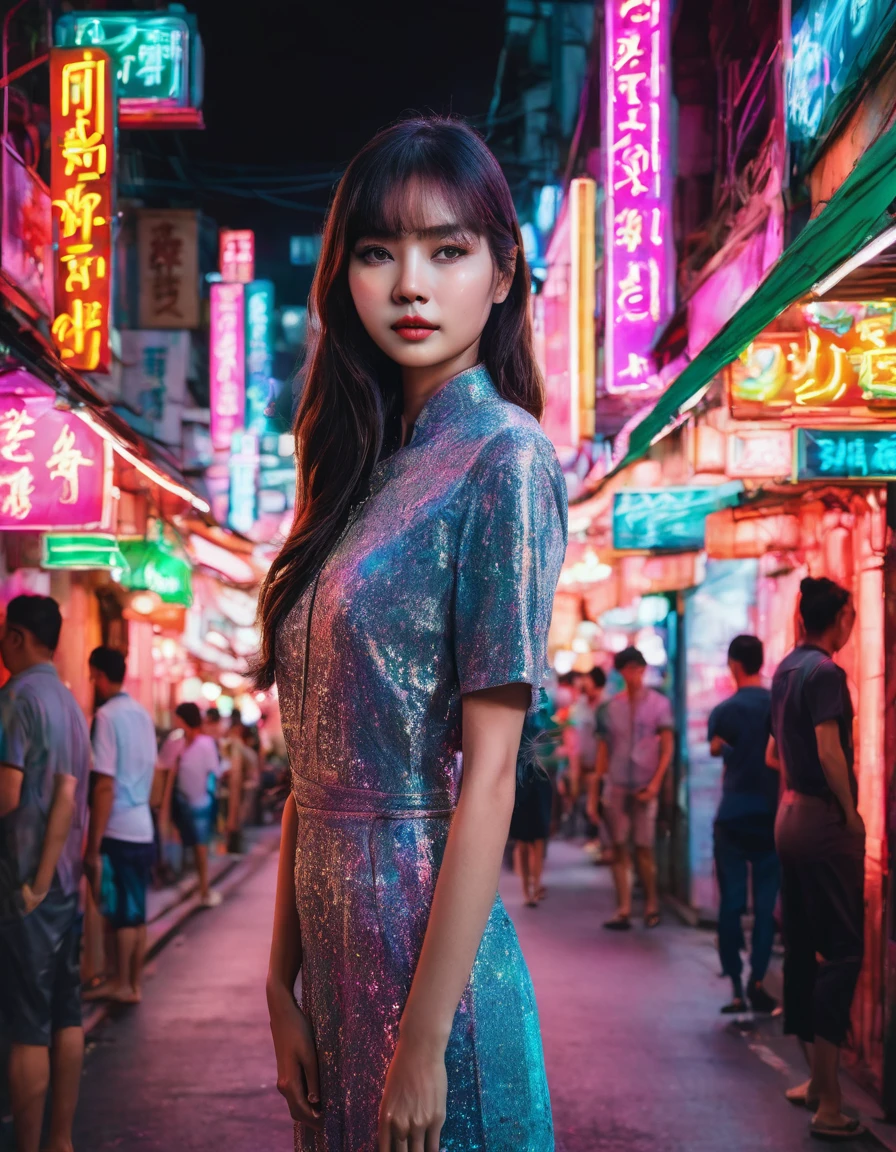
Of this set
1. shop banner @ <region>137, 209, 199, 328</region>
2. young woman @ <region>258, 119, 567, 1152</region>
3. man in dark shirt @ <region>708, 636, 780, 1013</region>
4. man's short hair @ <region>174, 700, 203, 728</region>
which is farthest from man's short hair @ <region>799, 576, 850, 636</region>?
shop banner @ <region>137, 209, 199, 328</region>

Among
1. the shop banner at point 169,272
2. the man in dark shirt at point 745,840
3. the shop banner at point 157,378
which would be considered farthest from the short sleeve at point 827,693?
the shop banner at point 157,378

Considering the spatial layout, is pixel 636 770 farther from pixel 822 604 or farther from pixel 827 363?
pixel 827 363

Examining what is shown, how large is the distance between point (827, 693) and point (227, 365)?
1471cm

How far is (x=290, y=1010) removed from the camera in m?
1.73

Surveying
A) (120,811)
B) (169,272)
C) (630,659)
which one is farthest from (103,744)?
(169,272)

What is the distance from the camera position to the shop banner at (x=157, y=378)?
19250mm

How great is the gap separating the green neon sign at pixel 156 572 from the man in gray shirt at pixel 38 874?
21.1ft

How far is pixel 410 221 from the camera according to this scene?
1.75 meters

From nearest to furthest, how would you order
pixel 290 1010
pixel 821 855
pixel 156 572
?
pixel 290 1010
pixel 821 855
pixel 156 572

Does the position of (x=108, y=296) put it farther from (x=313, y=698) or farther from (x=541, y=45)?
(x=541, y=45)

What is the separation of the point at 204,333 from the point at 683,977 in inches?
961

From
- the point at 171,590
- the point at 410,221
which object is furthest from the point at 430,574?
the point at 171,590

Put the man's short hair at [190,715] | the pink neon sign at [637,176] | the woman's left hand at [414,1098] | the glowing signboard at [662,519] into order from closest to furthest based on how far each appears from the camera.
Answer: the woman's left hand at [414,1098] → the pink neon sign at [637,176] → the glowing signboard at [662,519] → the man's short hair at [190,715]

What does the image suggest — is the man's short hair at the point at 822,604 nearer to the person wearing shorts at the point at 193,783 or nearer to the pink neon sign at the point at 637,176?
the pink neon sign at the point at 637,176
